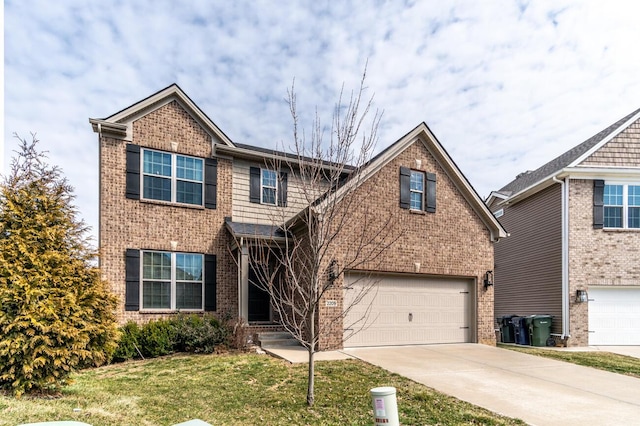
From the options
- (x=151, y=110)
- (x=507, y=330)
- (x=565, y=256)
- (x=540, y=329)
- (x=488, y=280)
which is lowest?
(x=507, y=330)

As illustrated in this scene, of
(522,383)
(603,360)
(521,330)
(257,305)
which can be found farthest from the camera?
(521,330)

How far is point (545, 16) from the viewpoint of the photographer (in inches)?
392

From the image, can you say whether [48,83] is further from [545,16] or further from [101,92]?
[545,16]

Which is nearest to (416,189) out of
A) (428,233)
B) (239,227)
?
(428,233)

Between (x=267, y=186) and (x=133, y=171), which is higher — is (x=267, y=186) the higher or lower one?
the lower one

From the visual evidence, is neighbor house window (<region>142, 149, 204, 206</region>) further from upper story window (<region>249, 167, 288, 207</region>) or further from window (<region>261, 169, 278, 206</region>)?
window (<region>261, 169, 278, 206</region>)

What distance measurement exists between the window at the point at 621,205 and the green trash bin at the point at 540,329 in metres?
4.04

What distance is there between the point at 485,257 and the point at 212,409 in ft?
35.5

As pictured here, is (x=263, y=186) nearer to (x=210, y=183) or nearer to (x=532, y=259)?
(x=210, y=183)

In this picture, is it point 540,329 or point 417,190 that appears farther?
point 540,329

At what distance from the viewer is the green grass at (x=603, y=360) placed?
9.84 meters

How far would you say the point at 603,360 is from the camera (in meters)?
11.1

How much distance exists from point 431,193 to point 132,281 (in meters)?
9.37

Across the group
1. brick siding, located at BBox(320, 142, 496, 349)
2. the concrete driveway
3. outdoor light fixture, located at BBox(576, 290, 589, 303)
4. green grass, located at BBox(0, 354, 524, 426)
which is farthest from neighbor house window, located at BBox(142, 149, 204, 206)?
outdoor light fixture, located at BBox(576, 290, 589, 303)
